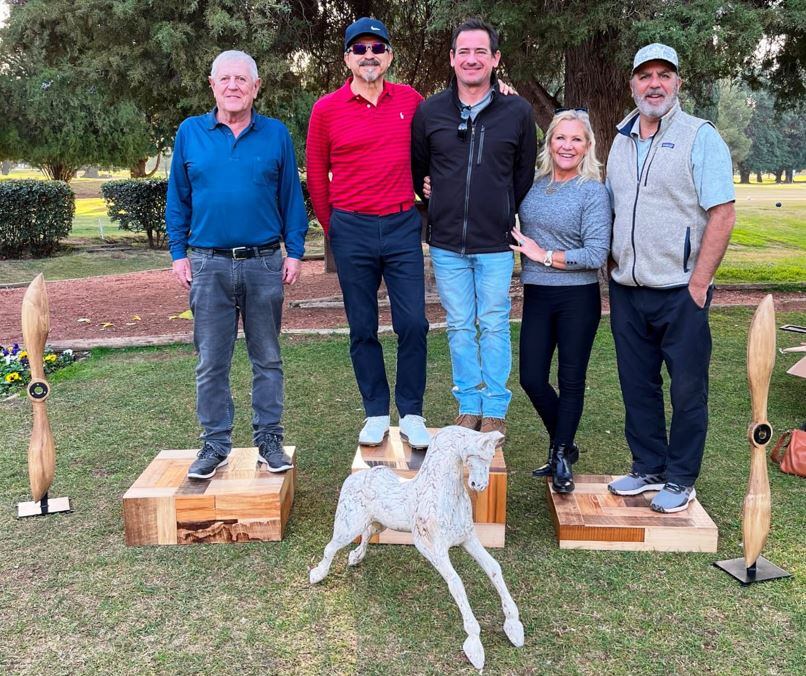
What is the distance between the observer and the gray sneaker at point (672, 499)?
3686 mm

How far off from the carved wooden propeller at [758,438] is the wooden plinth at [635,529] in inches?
10.3

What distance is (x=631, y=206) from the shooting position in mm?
3518

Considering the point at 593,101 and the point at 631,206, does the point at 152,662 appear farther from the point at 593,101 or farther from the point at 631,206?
the point at 593,101

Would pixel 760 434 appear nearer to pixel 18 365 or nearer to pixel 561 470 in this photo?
pixel 561 470

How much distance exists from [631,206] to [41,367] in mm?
3163

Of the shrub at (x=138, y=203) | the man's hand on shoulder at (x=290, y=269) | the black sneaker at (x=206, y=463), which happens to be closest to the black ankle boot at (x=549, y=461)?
the man's hand on shoulder at (x=290, y=269)

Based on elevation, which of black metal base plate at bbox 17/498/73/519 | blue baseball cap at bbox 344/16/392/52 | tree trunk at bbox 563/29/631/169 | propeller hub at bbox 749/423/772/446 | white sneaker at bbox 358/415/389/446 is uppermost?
tree trunk at bbox 563/29/631/169

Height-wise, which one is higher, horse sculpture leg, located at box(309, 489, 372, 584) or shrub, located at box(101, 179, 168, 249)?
shrub, located at box(101, 179, 168, 249)

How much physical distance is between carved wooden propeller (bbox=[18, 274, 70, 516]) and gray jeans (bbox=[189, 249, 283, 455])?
823mm

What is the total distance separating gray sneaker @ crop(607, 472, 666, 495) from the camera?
12.8 feet

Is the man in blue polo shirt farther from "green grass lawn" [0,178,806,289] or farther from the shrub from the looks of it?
the shrub

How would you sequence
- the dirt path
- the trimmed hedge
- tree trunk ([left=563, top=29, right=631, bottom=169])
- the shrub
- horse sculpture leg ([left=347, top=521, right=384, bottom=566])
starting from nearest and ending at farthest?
horse sculpture leg ([left=347, top=521, right=384, bottom=566])
the dirt path
tree trunk ([left=563, top=29, right=631, bottom=169])
the trimmed hedge
the shrub

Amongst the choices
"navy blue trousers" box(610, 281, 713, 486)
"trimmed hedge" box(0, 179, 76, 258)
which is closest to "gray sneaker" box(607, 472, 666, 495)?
"navy blue trousers" box(610, 281, 713, 486)

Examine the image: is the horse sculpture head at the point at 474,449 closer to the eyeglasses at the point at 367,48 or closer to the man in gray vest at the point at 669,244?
the man in gray vest at the point at 669,244
